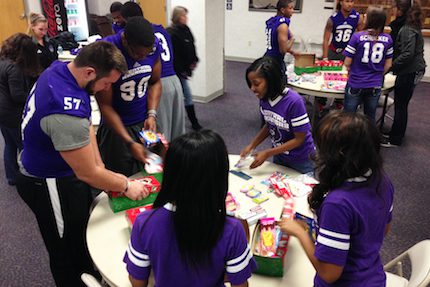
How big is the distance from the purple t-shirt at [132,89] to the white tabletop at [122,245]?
2.19 feet

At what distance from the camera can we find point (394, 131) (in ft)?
14.4

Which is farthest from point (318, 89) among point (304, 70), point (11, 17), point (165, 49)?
point (11, 17)

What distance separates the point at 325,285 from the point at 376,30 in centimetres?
301

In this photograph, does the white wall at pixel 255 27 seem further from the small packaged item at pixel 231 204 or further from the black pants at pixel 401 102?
the small packaged item at pixel 231 204

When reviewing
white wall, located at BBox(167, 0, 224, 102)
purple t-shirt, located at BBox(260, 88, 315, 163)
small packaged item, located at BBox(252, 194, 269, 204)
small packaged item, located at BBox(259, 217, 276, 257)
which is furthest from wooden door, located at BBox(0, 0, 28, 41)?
small packaged item, located at BBox(259, 217, 276, 257)

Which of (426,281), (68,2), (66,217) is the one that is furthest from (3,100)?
(68,2)

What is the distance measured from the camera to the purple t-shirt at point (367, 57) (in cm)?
363

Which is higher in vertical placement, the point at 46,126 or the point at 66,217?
the point at 46,126

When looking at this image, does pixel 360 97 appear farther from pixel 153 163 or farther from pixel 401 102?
pixel 153 163

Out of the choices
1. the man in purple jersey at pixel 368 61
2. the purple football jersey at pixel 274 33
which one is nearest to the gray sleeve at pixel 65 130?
the man in purple jersey at pixel 368 61

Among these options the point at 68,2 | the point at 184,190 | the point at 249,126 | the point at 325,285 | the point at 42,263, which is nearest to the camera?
the point at 184,190

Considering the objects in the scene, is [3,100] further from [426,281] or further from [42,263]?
[426,281]

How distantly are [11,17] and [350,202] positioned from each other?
266 inches

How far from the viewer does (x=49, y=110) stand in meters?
1.52
